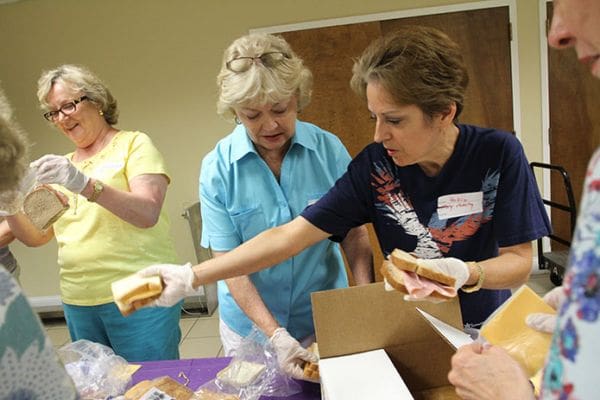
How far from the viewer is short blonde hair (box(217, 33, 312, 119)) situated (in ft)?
4.50

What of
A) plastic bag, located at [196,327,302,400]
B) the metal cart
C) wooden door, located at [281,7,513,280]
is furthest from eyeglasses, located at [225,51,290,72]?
the metal cart

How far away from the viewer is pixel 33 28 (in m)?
3.78

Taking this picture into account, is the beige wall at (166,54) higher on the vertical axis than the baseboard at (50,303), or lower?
higher

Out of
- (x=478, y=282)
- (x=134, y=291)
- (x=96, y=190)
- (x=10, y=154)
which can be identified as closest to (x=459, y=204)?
(x=478, y=282)

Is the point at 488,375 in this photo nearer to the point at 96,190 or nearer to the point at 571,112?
the point at 96,190

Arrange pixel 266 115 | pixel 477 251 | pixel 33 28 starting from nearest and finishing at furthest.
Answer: pixel 477 251
pixel 266 115
pixel 33 28

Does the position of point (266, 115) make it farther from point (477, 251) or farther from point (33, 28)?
point (33, 28)

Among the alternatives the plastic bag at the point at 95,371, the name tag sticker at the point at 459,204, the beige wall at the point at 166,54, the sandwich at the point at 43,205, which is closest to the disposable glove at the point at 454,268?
the name tag sticker at the point at 459,204

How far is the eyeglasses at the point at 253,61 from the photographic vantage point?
1393 mm

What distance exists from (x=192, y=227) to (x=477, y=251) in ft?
8.91

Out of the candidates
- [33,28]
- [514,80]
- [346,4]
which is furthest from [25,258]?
[514,80]

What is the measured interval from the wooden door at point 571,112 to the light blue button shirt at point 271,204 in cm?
275

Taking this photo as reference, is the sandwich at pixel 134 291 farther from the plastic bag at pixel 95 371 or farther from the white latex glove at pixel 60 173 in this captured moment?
the white latex glove at pixel 60 173

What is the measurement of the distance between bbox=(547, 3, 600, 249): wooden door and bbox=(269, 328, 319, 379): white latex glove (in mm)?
3119
